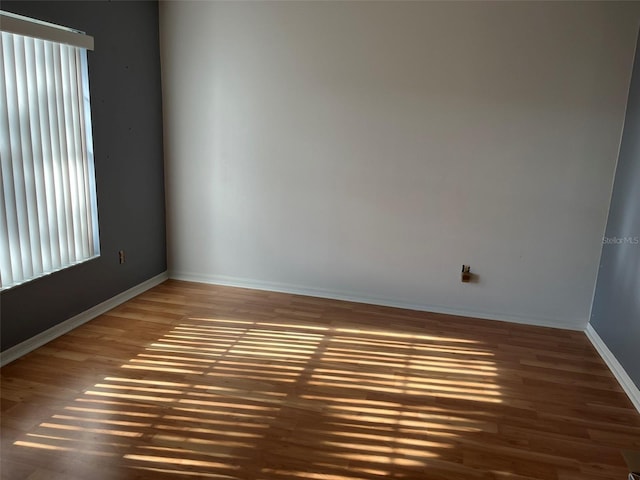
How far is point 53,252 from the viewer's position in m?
3.30

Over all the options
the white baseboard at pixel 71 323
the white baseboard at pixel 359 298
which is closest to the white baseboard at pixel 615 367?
the white baseboard at pixel 359 298

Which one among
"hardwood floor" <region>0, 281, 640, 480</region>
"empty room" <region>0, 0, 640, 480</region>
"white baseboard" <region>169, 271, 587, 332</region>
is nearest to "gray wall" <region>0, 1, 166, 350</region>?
"empty room" <region>0, 0, 640, 480</region>

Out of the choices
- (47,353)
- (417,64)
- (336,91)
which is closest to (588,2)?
(417,64)

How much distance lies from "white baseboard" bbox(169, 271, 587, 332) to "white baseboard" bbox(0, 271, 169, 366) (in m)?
0.44

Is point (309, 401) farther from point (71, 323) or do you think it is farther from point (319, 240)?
point (71, 323)

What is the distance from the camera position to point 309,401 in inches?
108

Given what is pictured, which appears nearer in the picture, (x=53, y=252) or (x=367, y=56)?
(x=53, y=252)

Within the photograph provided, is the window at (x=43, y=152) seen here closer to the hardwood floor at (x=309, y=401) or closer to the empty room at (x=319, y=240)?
the empty room at (x=319, y=240)

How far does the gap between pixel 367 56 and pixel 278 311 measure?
2.12m

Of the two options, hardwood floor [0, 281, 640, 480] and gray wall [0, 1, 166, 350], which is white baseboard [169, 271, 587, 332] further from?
gray wall [0, 1, 166, 350]

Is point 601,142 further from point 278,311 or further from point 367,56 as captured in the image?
point 278,311

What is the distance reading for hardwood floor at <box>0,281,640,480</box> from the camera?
7.43ft

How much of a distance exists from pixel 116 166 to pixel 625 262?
3651 millimetres

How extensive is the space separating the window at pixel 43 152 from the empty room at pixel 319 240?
0.02 m
